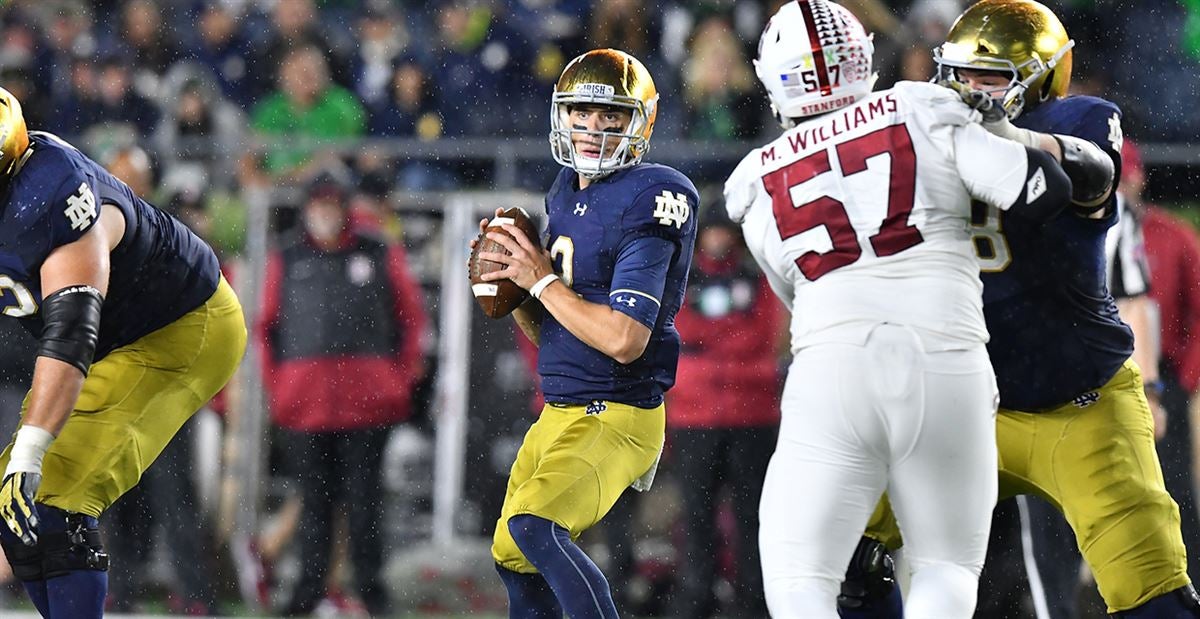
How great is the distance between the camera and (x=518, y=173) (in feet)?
24.6

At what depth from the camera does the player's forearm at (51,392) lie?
3.94 meters

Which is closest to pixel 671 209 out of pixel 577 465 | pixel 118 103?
pixel 577 465

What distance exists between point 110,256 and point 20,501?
30.1 inches

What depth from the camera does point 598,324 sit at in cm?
411

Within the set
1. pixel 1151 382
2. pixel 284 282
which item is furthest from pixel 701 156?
pixel 1151 382

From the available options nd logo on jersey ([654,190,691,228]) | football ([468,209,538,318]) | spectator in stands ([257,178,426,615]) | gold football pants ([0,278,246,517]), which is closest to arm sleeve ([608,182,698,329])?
nd logo on jersey ([654,190,691,228])

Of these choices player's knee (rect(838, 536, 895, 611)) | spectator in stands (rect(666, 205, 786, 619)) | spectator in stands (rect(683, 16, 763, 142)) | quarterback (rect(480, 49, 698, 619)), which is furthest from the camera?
spectator in stands (rect(683, 16, 763, 142))

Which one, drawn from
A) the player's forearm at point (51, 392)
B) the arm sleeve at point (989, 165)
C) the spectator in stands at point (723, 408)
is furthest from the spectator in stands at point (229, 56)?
the arm sleeve at point (989, 165)

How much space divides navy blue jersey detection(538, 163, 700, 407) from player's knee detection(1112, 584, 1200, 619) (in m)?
1.35

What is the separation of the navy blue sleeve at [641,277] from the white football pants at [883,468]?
0.75 m

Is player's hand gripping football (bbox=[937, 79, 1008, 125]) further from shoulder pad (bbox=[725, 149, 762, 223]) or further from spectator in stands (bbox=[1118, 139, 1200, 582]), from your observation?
spectator in stands (bbox=[1118, 139, 1200, 582])

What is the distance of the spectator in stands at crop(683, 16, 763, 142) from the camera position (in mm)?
7496

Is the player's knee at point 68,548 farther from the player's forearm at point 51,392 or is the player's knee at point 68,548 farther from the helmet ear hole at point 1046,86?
the helmet ear hole at point 1046,86

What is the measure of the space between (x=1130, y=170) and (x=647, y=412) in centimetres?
241
